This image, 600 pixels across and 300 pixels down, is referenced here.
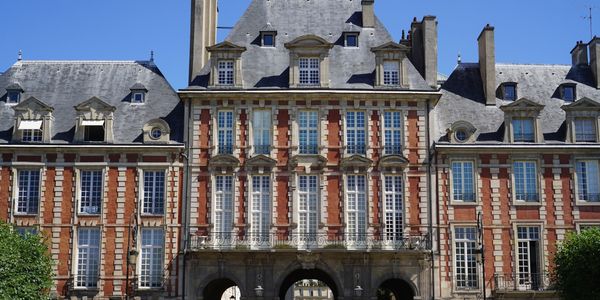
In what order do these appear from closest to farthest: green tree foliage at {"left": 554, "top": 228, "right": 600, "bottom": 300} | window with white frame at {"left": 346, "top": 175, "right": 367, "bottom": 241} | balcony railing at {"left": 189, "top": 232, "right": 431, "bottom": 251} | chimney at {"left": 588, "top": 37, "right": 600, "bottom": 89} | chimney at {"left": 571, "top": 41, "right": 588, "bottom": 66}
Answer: green tree foliage at {"left": 554, "top": 228, "right": 600, "bottom": 300}, balcony railing at {"left": 189, "top": 232, "right": 431, "bottom": 251}, window with white frame at {"left": 346, "top": 175, "right": 367, "bottom": 241}, chimney at {"left": 588, "top": 37, "right": 600, "bottom": 89}, chimney at {"left": 571, "top": 41, "right": 588, "bottom": 66}

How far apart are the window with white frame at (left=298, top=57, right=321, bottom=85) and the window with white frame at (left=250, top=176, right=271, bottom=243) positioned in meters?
4.99

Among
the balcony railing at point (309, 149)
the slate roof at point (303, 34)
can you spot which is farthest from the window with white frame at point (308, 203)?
the slate roof at point (303, 34)

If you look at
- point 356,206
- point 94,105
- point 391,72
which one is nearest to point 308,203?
point 356,206

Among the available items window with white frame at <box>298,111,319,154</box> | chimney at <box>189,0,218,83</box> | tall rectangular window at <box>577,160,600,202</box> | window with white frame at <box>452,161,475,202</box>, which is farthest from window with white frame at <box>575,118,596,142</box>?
chimney at <box>189,0,218,83</box>

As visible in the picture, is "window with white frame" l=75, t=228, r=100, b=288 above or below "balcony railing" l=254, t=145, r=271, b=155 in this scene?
below

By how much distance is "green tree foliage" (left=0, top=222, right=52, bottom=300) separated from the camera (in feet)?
110

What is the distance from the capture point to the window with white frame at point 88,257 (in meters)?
39.6

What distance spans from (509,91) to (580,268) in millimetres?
11486

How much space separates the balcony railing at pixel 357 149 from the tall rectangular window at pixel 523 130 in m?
7.17

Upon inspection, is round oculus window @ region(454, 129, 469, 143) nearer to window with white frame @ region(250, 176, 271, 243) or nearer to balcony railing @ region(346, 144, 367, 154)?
balcony railing @ region(346, 144, 367, 154)

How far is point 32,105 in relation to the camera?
136 feet

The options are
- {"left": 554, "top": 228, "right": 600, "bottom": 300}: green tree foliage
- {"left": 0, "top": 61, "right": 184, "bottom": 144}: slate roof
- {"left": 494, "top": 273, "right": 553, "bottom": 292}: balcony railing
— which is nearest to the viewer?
{"left": 554, "top": 228, "right": 600, "bottom": 300}: green tree foliage

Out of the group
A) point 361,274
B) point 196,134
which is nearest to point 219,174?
point 196,134

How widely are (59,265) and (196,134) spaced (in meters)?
8.59
